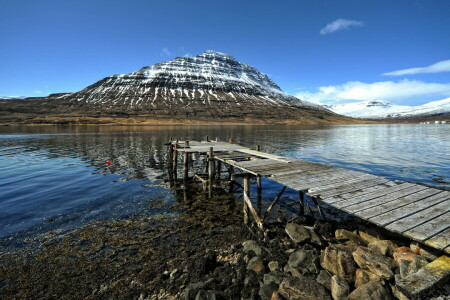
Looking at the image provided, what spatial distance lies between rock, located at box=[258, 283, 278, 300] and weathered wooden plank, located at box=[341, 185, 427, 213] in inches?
136

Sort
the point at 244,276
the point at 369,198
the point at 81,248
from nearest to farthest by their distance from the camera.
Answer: the point at 244,276 < the point at 369,198 < the point at 81,248

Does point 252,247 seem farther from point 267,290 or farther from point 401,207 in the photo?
point 401,207

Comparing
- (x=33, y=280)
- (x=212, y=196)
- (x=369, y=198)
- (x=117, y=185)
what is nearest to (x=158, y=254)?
(x=33, y=280)

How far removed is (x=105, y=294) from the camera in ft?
22.8

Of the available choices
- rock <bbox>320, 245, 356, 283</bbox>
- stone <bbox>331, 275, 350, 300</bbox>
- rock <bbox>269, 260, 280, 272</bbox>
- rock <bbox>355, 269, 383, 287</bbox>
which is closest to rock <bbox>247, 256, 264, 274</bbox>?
rock <bbox>269, 260, 280, 272</bbox>

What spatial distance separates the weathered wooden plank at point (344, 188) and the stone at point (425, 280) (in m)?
3.61

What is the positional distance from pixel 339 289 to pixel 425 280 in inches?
72.5

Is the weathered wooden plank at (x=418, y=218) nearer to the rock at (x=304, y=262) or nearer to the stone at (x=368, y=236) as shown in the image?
the stone at (x=368, y=236)

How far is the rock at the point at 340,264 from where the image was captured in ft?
21.3

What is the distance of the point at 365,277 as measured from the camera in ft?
19.9

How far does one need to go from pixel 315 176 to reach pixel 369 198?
10.0 ft

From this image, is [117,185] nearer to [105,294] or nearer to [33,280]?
[33,280]

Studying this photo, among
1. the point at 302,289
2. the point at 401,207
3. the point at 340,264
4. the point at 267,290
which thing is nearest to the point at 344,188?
the point at 401,207

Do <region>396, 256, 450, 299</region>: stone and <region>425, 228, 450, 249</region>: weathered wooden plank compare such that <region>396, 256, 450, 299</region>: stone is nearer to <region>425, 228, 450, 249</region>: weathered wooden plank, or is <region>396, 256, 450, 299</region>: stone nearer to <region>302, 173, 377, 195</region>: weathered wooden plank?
<region>425, 228, 450, 249</region>: weathered wooden plank
